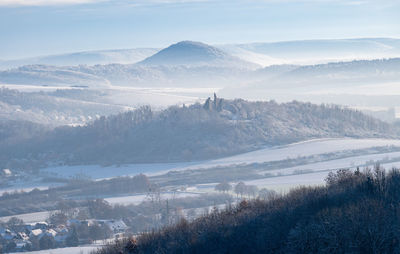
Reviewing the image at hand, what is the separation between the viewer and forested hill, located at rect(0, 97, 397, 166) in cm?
8119

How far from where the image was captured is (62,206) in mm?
50188

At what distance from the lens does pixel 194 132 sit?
3386 inches

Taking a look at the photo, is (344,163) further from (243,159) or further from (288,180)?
(243,159)

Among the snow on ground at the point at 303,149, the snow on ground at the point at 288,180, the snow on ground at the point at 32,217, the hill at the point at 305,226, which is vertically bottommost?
the snow on ground at the point at 32,217

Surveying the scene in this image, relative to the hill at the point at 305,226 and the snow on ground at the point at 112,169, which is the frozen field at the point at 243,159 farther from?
the hill at the point at 305,226

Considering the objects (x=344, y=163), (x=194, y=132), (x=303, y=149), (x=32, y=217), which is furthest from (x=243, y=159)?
(x=32, y=217)

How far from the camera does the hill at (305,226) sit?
21578 millimetres

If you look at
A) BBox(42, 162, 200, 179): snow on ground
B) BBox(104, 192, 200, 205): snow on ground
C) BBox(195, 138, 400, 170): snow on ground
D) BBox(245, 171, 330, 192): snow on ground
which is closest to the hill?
BBox(245, 171, 330, 192): snow on ground

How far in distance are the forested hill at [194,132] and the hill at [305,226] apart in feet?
165

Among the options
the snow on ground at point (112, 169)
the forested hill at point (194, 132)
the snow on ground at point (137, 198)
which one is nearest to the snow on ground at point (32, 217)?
the snow on ground at point (137, 198)

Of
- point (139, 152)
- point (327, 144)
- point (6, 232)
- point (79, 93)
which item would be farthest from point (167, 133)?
point (79, 93)

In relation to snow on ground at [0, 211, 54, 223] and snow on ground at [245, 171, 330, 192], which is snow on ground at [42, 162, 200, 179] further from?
snow on ground at [0, 211, 54, 223]

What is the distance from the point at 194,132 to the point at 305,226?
208ft

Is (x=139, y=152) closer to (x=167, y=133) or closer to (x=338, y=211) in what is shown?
(x=167, y=133)
